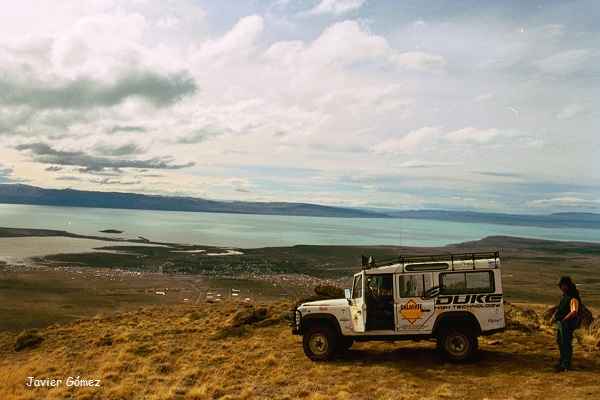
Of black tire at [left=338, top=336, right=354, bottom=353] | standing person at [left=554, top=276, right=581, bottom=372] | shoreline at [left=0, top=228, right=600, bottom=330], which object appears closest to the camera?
standing person at [left=554, top=276, right=581, bottom=372]

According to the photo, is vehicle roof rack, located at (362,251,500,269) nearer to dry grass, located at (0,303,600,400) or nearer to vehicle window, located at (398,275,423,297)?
vehicle window, located at (398,275,423,297)

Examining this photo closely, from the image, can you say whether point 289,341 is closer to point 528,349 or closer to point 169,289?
point 528,349

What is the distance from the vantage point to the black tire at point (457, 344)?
489 inches

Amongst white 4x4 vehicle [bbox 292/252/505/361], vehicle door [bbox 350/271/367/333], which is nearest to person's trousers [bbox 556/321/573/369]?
A: white 4x4 vehicle [bbox 292/252/505/361]

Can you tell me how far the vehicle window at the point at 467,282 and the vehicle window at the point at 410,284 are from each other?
1.92ft

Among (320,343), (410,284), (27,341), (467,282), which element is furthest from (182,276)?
(467,282)

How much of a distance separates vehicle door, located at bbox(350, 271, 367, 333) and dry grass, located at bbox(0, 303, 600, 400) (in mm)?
1193

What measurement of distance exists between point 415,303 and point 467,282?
1.51 meters

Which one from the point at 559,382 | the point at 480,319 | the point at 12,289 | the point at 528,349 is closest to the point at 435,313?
the point at 480,319

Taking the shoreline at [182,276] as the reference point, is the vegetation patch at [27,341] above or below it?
above

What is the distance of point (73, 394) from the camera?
12633 millimetres

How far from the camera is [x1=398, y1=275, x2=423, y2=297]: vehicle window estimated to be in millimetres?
12453

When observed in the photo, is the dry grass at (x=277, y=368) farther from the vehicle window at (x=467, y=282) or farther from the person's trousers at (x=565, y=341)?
the vehicle window at (x=467, y=282)

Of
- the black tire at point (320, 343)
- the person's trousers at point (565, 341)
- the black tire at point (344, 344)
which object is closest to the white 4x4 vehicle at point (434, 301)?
the black tire at point (344, 344)
